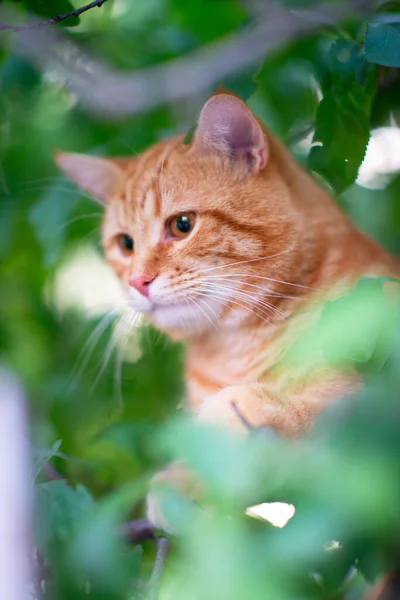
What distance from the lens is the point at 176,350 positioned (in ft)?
4.69

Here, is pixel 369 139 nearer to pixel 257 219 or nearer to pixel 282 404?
pixel 257 219

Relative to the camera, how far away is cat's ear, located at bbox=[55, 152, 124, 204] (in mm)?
Answer: 1343

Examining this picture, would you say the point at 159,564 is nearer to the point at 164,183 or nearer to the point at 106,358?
the point at 106,358

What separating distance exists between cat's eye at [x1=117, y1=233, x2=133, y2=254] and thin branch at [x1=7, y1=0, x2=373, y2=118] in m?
0.29

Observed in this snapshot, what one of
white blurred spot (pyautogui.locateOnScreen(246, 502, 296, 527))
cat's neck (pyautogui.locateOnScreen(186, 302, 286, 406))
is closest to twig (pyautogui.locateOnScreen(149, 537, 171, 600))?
white blurred spot (pyautogui.locateOnScreen(246, 502, 296, 527))

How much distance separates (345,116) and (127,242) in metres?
0.47

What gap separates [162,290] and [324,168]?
0.33 m

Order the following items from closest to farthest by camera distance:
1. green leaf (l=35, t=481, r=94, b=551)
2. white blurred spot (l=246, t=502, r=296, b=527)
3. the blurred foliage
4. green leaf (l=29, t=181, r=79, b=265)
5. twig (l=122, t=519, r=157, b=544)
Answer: the blurred foliage < white blurred spot (l=246, t=502, r=296, b=527) < green leaf (l=35, t=481, r=94, b=551) < twig (l=122, t=519, r=157, b=544) < green leaf (l=29, t=181, r=79, b=265)

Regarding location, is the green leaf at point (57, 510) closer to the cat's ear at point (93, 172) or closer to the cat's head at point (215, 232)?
the cat's head at point (215, 232)

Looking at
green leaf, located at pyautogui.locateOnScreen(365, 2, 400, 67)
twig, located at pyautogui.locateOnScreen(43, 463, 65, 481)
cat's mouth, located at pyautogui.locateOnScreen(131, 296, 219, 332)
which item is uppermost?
green leaf, located at pyautogui.locateOnScreen(365, 2, 400, 67)

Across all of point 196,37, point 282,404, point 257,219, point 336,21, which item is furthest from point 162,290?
point 196,37

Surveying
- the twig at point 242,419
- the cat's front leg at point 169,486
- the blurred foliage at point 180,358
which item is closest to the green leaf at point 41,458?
the blurred foliage at point 180,358

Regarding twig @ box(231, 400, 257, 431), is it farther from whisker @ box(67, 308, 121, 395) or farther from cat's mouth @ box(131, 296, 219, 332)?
whisker @ box(67, 308, 121, 395)

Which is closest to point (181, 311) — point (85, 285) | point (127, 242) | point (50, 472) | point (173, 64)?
point (127, 242)
